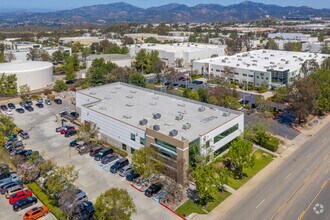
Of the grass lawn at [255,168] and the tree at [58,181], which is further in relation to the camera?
the grass lawn at [255,168]

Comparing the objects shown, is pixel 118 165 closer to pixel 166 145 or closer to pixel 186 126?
pixel 166 145

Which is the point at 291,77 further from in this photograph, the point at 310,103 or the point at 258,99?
the point at 310,103

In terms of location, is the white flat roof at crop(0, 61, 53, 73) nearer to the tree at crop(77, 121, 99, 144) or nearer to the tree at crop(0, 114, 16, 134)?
the tree at crop(0, 114, 16, 134)

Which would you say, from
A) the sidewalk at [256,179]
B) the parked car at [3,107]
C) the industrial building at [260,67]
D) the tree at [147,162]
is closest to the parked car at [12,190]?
the tree at [147,162]

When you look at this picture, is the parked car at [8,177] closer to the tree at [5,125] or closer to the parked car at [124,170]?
the tree at [5,125]

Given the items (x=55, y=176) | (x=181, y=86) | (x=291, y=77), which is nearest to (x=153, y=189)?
(x=55, y=176)

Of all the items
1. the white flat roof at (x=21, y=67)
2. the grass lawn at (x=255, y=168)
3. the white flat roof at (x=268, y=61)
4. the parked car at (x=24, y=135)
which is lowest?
the grass lawn at (x=255, y=168)

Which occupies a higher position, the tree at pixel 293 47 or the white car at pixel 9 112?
the tree at pixel 293 47
